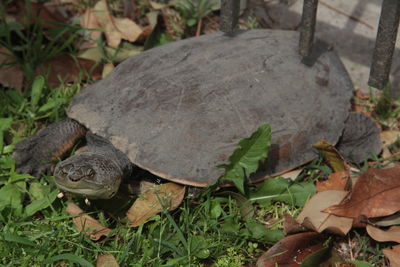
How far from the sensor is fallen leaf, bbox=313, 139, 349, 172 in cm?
354

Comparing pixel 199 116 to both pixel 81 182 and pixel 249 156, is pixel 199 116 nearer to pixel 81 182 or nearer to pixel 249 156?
pixel 249 156

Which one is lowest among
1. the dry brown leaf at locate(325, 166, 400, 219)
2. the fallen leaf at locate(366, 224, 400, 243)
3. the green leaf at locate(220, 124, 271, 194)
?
the fallen leaf at locate(366, 224, 400, 243)

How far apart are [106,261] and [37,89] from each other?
5.43 feet

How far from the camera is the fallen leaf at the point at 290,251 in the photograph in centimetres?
307

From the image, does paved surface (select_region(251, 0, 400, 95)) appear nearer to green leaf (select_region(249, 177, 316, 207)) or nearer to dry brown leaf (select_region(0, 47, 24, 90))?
green leaf (select_region(249, 177, 316, 207))

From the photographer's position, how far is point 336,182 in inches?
138

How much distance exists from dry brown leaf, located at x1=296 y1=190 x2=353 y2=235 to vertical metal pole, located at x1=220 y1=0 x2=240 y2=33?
1444 millimetres

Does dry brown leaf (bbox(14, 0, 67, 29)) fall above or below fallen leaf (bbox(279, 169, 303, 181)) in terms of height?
above

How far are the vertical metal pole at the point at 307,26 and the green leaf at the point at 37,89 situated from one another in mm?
1957

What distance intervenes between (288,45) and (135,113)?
128cm

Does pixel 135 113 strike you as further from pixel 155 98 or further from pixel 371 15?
pixel 371 15

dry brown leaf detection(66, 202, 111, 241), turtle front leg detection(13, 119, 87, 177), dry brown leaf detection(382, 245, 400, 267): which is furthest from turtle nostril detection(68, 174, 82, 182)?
dry brown leaf detection(382, 245, 400, 267)

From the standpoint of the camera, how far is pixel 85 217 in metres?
3.26

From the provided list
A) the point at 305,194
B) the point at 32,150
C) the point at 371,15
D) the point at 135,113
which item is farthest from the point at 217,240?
the point at 371,15
